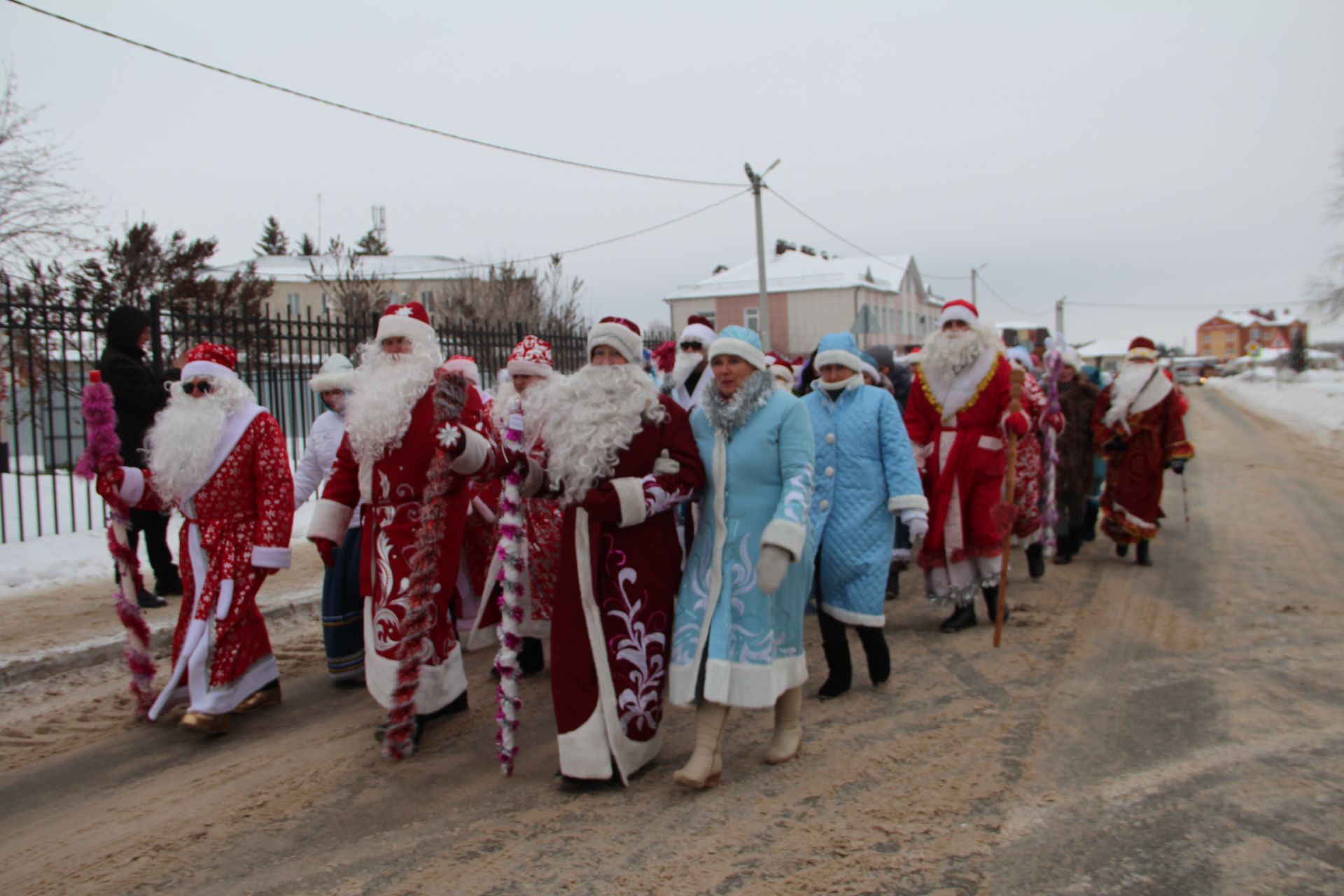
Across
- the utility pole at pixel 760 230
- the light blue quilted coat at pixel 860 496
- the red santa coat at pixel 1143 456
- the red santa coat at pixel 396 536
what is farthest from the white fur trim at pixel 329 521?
the utility pole at pixel 760 230

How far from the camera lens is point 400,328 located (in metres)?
4.67

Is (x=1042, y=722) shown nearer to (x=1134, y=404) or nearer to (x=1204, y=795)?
(x=1204, y=795)

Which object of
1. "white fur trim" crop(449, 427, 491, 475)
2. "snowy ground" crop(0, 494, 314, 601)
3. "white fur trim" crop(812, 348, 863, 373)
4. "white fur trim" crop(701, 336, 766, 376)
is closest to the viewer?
"white fur trim" crop(449, 427, 491, 475)

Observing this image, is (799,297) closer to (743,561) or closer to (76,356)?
(76,356)

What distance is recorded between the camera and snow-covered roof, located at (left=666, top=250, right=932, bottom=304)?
53.3m

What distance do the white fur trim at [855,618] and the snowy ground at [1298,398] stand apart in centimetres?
2005

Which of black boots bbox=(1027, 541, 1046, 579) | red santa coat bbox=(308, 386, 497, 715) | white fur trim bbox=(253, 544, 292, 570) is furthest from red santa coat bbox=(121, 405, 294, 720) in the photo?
black boots bbox=(1027, 541, 1046, 579)

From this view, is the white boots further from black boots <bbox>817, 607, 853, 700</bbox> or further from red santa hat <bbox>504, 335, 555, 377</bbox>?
red santa hat <bbox>504, 335, 555, 377</bbox>

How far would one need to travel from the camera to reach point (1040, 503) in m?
8.48

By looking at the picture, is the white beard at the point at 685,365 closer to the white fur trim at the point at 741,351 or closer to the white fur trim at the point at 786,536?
the white fur trim at the point at 741,351

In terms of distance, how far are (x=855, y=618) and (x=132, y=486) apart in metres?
3.66

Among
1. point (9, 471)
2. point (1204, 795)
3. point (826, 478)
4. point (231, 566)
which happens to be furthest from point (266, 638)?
point (9, 471)

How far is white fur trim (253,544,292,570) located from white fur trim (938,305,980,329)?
424 centimetres

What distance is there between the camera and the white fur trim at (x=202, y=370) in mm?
4914
